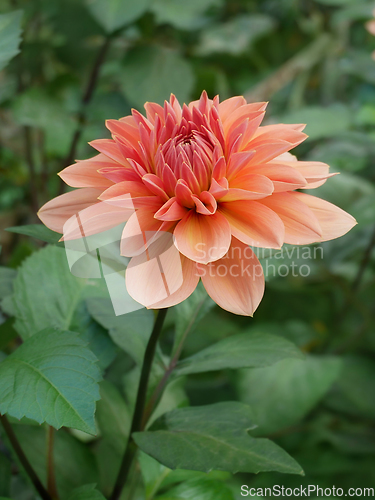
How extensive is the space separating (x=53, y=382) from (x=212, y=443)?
127 mm

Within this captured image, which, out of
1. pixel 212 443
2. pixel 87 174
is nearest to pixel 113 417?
pixel 212 443

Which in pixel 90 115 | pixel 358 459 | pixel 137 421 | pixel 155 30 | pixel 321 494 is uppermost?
pixel 155 30

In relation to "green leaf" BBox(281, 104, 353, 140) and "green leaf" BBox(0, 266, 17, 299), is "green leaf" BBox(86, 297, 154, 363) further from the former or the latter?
"green leaf" BBox(281, 104, 353, 140)

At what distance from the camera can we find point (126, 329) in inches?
15.2

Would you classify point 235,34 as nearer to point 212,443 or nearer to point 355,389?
point 355,389

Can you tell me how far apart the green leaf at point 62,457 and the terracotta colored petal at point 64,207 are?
0.74 ft

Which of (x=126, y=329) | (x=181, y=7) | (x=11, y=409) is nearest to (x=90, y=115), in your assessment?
(x=181, y=7)

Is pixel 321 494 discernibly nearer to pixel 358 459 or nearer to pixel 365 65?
pixel 358 459

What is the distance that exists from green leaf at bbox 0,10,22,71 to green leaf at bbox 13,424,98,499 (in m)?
0.36

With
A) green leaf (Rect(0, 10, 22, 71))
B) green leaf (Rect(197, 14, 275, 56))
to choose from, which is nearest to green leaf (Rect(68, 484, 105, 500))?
green leaf (Rect(0, 10, 22, 71))

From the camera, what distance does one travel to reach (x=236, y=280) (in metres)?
0.28

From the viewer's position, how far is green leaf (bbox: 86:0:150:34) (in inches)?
28.2

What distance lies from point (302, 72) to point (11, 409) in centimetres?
127

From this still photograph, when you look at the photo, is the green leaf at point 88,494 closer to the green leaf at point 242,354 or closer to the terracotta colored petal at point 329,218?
the green leaf at point 242,354
